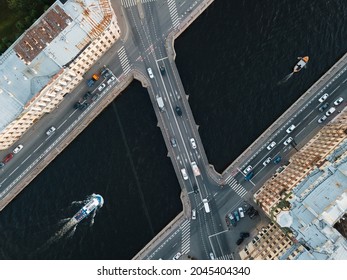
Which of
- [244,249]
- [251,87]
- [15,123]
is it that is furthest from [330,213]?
[15,123]

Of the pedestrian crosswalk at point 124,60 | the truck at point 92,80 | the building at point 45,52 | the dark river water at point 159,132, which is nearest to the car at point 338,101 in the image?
the dark river water at point 159,132

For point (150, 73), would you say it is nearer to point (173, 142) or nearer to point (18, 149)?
point (173, 142)

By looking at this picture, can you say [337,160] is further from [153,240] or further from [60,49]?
[60,49]

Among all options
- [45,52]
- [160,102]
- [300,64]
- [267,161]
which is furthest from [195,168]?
[45,52]

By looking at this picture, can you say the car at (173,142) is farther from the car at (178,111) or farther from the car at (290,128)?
the car at (290,128)

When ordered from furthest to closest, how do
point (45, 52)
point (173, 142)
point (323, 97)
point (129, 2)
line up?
1. point (129, 2)
2. point (173, 142)
3. point (323, 97)
4. point (45, 52)

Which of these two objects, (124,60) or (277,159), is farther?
(124,60)

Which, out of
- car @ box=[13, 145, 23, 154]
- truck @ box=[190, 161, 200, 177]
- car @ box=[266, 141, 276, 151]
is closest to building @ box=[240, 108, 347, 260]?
car @ box=[266, 141, 276, 151]
